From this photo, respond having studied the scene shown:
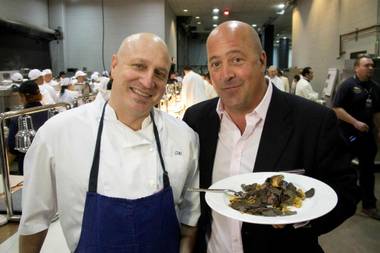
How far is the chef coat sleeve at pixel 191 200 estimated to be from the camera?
1381 millimetres

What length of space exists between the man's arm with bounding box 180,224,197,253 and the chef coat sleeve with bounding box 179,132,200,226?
1.0 inches

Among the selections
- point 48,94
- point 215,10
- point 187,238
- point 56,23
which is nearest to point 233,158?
point 187,238

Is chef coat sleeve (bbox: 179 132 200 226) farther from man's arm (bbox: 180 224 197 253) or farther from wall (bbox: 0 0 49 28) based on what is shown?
wall (bbox: 0 0 49 28)

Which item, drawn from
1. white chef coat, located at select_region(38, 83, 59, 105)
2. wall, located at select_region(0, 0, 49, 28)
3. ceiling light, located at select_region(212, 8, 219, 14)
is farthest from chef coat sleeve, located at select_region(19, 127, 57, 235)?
ceiling light, located at select_region(212, 8, 219, 14)

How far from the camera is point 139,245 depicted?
116 centimetres

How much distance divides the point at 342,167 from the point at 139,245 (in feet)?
2.52

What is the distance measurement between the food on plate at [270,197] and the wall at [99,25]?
1072 cm

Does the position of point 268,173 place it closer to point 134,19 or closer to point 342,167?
point 342,167

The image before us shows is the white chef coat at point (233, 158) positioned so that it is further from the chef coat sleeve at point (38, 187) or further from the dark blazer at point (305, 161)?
the chef coat sleeve at point (38, 187)

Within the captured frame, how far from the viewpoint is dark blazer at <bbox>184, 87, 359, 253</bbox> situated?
1.31m

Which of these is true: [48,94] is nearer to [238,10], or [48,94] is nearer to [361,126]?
[361,126]

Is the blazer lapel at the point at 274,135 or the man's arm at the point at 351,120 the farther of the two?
the man's arm at the point at 351,120

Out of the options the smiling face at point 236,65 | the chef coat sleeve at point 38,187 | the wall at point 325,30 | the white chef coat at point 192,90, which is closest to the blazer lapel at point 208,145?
the smiling face at point 236,65

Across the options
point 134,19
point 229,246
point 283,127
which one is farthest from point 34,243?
point 134,19
